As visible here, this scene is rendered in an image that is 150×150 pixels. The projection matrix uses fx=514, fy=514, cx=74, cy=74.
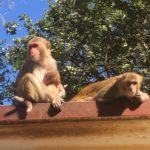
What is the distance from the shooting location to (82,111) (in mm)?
4617

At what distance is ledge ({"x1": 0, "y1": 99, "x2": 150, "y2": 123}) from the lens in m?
4.59

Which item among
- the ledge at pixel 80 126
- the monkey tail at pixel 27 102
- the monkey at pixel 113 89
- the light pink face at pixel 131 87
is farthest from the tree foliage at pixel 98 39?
the ledge at pixel 80 126

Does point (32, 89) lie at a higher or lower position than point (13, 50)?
lower

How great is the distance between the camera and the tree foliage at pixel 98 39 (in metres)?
13.7

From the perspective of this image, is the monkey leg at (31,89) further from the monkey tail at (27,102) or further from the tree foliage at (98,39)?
the tree foliage at (98,39)

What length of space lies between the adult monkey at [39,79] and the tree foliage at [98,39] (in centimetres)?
614

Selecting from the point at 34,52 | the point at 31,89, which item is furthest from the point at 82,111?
the point at 34,52

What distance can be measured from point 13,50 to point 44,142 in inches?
401

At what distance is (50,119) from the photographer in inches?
182

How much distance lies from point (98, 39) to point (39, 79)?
7.63 meters

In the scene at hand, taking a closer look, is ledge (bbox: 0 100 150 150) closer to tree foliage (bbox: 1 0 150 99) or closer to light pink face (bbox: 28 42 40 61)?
light pink face (bbox: 28 42 40 61)

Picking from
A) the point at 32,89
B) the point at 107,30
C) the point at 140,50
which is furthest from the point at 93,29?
the point at 32,89

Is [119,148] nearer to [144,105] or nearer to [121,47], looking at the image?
[144,105]

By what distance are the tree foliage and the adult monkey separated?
242 inches
